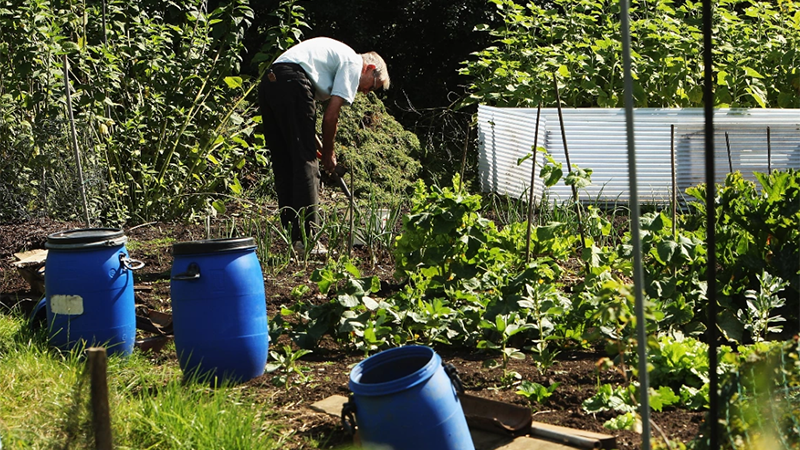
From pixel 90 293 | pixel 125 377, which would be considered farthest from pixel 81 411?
pixel 90 293

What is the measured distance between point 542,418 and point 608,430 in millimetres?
224

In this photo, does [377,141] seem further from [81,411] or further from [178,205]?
[81,411]

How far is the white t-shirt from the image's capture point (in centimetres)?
513

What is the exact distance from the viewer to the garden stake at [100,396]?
1.44 m

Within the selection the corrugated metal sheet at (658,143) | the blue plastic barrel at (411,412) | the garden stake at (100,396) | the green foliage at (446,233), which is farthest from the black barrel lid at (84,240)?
the corrugated metal sheet at (658,143)

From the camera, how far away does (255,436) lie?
230 centimetres

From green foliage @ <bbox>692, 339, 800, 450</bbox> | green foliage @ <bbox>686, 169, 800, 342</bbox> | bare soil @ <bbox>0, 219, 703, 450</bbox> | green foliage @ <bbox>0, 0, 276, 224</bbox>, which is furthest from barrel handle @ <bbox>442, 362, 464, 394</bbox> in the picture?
green foliage @ <bbox>0, 0, 276, 224</bbox>

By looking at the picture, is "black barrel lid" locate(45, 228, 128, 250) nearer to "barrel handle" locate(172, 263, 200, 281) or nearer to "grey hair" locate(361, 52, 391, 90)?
"barrel handle" locate(172, 263, 200, 281)

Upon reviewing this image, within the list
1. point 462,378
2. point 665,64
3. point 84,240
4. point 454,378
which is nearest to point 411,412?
point 454,378

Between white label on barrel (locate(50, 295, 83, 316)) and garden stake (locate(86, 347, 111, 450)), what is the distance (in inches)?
75.5

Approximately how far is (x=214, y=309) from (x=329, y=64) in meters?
2.68

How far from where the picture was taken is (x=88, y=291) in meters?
3.26

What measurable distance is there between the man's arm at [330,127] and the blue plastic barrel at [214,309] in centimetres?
A: 225

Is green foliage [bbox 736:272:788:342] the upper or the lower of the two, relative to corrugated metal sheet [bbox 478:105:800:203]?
lower
